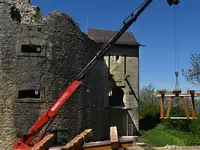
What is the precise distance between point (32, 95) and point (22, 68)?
2012 mm

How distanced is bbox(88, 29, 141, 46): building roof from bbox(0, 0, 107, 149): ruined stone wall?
1021 centimetres

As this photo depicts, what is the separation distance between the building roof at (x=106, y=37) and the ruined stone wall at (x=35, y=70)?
1021 cm

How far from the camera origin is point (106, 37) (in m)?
23.1

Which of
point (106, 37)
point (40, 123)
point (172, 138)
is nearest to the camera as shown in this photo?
point (40, 123)

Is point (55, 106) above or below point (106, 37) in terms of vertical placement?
below

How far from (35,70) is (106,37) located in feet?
41.6

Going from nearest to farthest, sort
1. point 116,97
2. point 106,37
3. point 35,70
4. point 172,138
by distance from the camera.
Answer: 1. point 35,70
2. point 172,138
3. point 116,97
4. point 106,37

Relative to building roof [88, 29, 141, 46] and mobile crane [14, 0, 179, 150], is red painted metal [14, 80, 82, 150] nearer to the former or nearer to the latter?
Answer: mobile crane [14, 0, 179, 150]

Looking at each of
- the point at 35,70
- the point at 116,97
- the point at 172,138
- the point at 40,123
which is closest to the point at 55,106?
the point at 40,123

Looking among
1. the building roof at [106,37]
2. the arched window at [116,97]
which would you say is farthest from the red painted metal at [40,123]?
the arched window at [116,97]

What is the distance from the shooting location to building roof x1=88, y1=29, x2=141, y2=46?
22.4 metres

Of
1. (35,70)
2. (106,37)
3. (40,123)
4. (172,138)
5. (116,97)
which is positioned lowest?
(172,138)

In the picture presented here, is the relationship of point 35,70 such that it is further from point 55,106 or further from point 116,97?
point 116,97

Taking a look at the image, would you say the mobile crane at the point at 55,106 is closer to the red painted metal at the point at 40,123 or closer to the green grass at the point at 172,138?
the red painted metal at the point at 40,123
